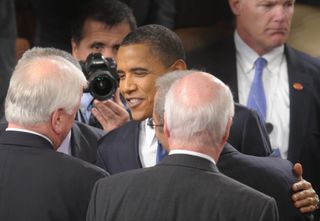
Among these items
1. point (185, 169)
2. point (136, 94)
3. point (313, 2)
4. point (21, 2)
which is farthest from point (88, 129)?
point (313, 2)

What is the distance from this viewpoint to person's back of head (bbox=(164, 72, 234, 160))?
2.29m

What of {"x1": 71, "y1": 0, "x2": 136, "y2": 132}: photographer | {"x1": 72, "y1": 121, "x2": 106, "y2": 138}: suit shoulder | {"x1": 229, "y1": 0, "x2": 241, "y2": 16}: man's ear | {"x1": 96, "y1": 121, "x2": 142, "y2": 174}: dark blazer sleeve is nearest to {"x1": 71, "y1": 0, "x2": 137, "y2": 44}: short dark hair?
{"x1": 71, "y1": 0, "x2": 136, "y2": 132}: photographer

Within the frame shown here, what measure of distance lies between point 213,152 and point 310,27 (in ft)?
7.01

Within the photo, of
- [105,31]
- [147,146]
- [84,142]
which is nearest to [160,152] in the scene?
[147,146]

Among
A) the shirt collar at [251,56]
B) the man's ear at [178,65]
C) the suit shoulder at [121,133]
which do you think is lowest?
the suit shoulder at [121,133]

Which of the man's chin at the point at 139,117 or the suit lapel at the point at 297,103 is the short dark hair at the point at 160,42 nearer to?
the man's chin at the point at 139,117

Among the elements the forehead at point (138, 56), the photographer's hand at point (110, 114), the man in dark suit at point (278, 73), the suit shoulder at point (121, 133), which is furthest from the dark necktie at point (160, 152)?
the man in dark suit at point (278, 73)

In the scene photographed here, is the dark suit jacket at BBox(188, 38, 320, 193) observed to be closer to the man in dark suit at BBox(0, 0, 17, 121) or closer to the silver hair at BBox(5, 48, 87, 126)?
the man in dark suit at BBox(0, 0, 17, 121)

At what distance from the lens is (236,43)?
3.95m

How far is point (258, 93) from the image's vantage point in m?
3.81

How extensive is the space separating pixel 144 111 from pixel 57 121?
1.85 ft

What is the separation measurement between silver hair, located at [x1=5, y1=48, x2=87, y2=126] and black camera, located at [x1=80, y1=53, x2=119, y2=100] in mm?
658

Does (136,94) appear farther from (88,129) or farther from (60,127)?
(60,127)

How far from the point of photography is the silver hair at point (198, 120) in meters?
2.29
